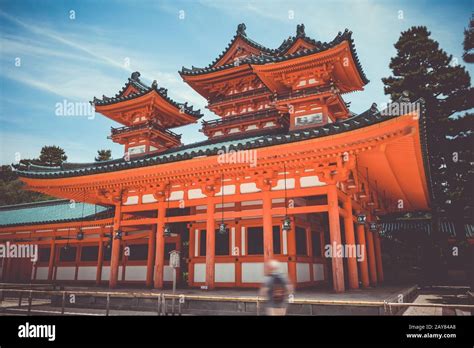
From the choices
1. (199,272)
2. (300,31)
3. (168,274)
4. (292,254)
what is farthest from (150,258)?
(300,31)

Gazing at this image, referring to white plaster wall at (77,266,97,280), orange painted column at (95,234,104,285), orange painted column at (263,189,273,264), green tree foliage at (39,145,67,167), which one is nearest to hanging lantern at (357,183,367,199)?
orange painted column at (263,189,273,264)

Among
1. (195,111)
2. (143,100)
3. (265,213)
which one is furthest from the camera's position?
(195,111)

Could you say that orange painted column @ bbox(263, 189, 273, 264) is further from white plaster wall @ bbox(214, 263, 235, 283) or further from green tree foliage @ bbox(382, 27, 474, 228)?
green tree foliage @ bbox(382, 27, 474, 228)

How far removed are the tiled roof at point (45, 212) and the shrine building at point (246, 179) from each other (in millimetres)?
873

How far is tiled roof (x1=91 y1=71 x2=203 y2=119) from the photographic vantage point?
19.0 meters

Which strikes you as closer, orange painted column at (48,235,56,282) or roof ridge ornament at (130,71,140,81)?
roof ridge ornament at (130,71,140,81)

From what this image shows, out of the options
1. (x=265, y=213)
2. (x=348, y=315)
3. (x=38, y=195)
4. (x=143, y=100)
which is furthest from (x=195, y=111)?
(x=38, y=195)

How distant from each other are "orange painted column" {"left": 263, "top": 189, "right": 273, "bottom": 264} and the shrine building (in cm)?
8

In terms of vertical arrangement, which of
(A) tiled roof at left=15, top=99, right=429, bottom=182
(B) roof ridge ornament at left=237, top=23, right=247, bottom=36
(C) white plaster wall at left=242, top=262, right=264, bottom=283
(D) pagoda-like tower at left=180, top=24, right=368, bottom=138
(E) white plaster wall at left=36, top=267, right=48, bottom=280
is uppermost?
(B) roof ridge ornament at left=237, top=23, right=247, bottom=36

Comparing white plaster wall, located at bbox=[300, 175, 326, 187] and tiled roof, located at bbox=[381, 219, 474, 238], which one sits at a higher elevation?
white plaster wall, located at bbox=[300, 175, 326, 187]

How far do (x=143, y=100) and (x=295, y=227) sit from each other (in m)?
11.3

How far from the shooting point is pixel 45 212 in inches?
→ 1061

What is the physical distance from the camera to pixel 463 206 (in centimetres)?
2250

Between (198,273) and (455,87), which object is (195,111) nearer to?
(198,273)
